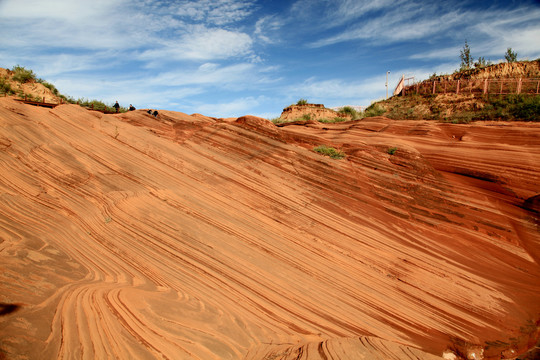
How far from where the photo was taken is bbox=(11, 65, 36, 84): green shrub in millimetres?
24562

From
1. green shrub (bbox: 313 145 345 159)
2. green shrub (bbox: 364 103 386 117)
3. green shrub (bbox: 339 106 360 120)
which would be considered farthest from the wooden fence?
green shrub (bbox: 313 145 345 159)

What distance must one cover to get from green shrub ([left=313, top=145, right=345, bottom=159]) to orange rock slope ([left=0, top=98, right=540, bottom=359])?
0.33 meters

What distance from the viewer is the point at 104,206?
5.88 m

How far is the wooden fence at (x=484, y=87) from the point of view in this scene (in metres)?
21.8

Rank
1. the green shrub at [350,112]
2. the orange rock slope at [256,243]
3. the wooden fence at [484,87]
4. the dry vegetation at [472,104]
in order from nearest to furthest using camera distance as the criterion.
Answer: the orange rock slope at [256,243], the dry vegetation at [472,104], the wooden fence at [484,87], the green shrub at [350,112]

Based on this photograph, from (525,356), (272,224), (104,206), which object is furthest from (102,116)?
(525,356)

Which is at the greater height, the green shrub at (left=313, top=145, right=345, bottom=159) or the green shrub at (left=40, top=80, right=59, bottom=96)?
the green shrub at (left=40, top=80, right=59, bottom=96)

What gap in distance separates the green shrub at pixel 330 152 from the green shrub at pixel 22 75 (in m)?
28.5

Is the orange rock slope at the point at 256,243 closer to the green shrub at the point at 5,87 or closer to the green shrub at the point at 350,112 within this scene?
the green shrub at the point at 350,112

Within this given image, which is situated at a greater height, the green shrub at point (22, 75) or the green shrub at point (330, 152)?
the green shrub at point (22, 75)

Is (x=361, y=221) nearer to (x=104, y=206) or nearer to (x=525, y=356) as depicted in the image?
(x=525, y=356)

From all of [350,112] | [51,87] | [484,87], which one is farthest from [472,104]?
[51,87]

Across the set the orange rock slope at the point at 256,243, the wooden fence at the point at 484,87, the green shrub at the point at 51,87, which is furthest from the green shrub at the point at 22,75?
the wooden fence at the point at 484,87

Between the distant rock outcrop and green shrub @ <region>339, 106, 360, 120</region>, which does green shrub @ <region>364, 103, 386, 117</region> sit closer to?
green shrub @ <region>339, 106, 360, 120</region>
